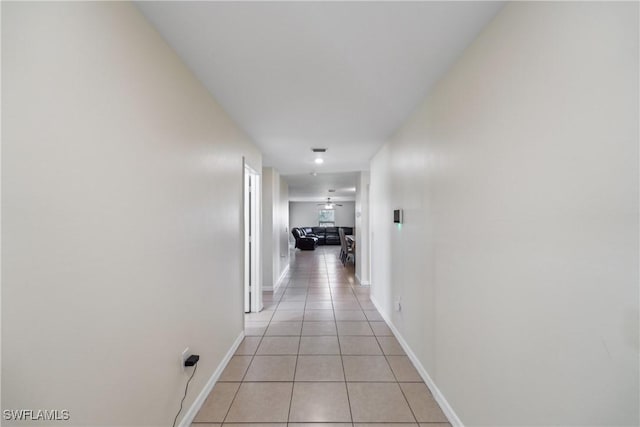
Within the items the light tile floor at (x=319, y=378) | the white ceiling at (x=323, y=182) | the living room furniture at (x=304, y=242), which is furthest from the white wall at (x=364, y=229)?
the living room furniture at (x=304, y=242)

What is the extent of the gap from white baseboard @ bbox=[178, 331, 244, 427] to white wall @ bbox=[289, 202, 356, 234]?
12.1m

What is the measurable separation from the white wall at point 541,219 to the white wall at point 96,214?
1.73 m

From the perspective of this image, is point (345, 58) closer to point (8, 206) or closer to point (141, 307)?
point (8, 206)

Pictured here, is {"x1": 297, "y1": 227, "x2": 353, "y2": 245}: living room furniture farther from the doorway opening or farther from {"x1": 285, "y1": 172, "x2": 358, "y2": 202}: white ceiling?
the doorway opening

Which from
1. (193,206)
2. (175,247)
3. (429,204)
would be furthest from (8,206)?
(429,204)

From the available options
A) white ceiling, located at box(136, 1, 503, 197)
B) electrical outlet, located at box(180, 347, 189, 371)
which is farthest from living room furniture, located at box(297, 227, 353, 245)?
electrical outlet, located at box(180, 347, 189, 371)

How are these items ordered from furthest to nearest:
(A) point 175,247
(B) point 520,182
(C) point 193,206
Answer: (C) point 193,206 → (A) point 175,247 → (B) point 520,182

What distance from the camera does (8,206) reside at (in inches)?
30.0

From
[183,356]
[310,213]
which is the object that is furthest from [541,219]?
[310,213]

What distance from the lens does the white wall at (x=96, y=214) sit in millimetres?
793

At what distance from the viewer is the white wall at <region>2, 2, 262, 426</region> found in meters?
0.79

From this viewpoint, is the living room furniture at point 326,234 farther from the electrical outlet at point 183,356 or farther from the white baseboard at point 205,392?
the electrical outlet at point 183,356

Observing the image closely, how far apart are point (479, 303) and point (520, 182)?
0.70 m

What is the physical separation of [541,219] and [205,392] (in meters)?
2.41
